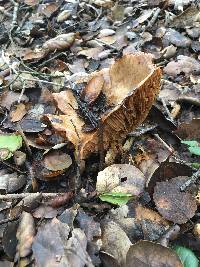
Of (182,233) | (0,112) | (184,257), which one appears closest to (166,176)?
(182,233)

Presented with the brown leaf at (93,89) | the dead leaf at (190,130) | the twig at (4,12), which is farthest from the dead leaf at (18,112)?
the twig at (4,12)

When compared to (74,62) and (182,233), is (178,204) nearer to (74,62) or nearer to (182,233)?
(182,233)

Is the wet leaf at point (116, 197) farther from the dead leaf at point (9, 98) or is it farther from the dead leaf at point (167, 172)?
the dead leaf at point (9, 98)

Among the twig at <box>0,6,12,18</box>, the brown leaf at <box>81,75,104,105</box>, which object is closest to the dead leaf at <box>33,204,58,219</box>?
the brown leaf at <box>81,75,104,105</box>

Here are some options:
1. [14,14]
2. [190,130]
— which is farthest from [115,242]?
[14,14]

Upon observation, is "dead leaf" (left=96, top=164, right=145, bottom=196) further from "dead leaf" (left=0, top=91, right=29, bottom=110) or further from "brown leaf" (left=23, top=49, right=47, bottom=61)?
"brown leaf" (left=23, top=49, right=47, bottom=61)

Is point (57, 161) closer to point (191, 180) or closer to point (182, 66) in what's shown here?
point (191, 180)

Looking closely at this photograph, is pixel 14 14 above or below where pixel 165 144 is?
below
